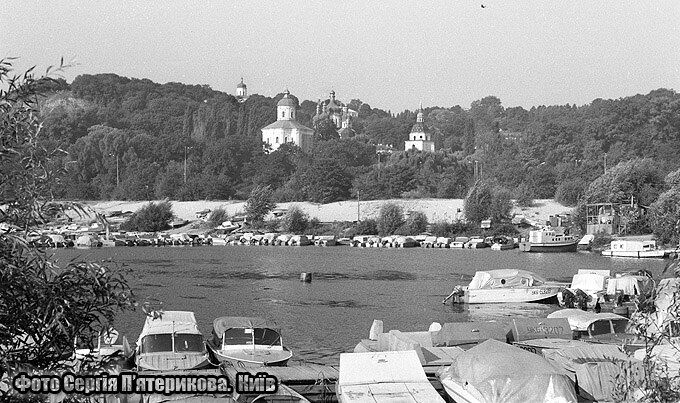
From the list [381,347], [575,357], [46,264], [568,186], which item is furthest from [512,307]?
[568,186]

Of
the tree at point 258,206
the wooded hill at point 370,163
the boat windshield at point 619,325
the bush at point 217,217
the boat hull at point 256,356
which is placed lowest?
the boat windshield at point 619,325

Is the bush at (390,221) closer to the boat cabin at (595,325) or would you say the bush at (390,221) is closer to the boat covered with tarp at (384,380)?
the boat cabin at (595,325)

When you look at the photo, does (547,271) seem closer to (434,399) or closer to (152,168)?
(434,399)

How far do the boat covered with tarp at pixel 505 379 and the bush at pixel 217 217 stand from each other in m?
108

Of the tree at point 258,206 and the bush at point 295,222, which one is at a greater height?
the tree at point 258,206

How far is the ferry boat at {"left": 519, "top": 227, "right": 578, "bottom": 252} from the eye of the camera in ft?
289

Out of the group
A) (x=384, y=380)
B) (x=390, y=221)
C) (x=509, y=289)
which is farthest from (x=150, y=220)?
(x=384, y=380)

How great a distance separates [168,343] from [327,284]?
1308 inches

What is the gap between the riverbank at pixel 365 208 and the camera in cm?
12088

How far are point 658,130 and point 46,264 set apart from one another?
156m

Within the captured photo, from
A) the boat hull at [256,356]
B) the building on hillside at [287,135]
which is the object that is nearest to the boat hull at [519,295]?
the boat hull at [256,356]

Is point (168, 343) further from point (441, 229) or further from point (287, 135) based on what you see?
point (287, 135)

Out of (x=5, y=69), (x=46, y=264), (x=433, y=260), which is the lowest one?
(x=433, y=260)

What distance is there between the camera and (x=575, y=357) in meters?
19.5
